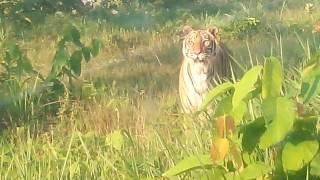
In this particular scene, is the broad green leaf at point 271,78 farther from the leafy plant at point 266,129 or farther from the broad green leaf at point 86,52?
the broad green leaf at point 86,52

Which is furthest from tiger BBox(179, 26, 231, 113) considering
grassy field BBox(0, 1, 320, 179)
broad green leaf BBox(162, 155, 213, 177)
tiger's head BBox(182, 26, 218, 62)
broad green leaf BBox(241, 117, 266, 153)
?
broad green leaf BBox(241, 117, 266, 153)

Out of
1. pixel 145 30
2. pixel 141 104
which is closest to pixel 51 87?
pixel 141 104

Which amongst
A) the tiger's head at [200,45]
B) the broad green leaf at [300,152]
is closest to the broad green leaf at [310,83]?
the broad green leaf at [300,152]

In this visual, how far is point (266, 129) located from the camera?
2.55m

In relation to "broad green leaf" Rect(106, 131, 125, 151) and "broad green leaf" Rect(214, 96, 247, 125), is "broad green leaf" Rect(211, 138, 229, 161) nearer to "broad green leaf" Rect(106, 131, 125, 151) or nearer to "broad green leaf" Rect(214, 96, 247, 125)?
"broad green leaf" Rect(214, 96, 247, 125)

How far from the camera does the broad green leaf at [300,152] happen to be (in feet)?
8.55

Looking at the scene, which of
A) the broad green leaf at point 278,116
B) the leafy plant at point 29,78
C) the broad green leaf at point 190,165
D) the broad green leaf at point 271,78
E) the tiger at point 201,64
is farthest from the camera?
the tiger at point 201,64

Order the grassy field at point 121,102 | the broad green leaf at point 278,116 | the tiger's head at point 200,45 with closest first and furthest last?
the broad green leaf at point 278,116 < the grassy field at point 121,102 < the tiger's head at point 200,45

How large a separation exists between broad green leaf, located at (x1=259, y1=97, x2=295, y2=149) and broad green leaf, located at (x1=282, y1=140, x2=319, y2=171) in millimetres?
136

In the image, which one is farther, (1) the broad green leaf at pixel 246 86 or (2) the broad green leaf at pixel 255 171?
(2) the broad green leaf at pixel 255 171

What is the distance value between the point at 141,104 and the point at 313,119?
3.48 m

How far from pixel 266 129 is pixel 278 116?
0.10 m

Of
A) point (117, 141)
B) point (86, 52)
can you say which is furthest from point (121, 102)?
point (117, 141)

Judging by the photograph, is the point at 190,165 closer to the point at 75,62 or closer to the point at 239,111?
the point at 239,111
